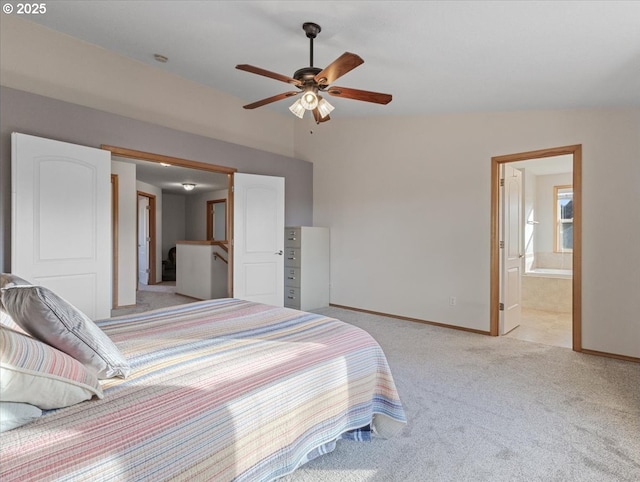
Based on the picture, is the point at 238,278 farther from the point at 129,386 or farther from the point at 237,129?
the point at 129,386

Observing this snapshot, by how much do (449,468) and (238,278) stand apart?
3377 millimetres

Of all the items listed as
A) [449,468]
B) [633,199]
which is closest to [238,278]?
[449,468]

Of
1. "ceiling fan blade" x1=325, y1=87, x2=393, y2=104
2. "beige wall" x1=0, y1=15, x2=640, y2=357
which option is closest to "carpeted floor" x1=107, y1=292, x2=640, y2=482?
"beige wall" x1=0, y1=15, x2=640, y2=357

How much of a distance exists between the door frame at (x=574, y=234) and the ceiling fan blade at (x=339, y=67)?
2.42 meters

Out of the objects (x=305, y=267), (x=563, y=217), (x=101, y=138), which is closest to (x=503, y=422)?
(x=305, y=267)

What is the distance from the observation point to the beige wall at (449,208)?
322 centimetres

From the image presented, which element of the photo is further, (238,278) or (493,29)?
(238,278)

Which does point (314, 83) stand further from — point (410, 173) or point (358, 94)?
point (410, 173)

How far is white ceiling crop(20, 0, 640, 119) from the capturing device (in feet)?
7.06

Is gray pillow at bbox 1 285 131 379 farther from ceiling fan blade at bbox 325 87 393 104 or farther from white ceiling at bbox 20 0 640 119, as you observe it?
white ceiling at bbox 20 0 640 119

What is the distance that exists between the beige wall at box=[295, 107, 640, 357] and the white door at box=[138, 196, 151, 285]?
15.5ft

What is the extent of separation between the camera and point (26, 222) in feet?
9.50

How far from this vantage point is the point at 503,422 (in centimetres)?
208

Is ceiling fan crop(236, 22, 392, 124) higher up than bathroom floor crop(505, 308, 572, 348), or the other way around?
ceiling fan crop(236, 22, 392, 124)
